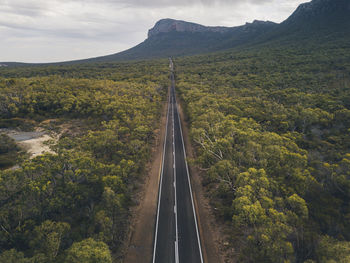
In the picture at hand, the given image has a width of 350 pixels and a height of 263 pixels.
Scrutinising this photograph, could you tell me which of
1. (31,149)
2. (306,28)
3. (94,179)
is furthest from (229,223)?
(306,28)

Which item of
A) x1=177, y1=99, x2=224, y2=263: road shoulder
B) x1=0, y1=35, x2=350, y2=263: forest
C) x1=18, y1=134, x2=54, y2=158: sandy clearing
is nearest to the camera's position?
x1=0, y1=35, x2=350, y2=263: forest

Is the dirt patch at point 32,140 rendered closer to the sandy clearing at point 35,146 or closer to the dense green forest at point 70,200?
the sandy clearing at point 35,146

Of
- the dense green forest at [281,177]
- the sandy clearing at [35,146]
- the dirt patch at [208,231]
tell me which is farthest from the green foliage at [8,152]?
the dense green forest at [281,177]

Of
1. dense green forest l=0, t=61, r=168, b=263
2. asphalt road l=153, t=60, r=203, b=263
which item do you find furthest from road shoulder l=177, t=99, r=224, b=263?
dense green forest l=0, t=61, r=168, b=263

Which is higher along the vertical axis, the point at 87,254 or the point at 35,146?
the point at 35,146

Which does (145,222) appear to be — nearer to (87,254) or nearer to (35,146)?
(87,254)

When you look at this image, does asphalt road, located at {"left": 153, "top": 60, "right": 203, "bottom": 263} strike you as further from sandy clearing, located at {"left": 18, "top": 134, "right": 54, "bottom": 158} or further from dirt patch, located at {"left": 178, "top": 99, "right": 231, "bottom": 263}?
sandy clearing, located at {"left": 18, "top": 134, "right": 54, "bottom": 158}

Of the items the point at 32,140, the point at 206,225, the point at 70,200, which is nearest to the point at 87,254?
the point at 70,200

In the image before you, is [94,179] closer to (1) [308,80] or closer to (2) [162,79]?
(2) [162,79]
